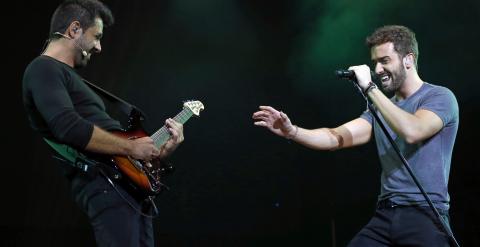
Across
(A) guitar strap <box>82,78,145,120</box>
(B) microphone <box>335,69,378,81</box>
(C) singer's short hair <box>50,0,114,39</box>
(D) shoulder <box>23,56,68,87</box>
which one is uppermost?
(B) microphone <box>335,69,378,81</box>

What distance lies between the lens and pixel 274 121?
2.84 metres

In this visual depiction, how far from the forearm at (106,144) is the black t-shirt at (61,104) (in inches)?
1.0

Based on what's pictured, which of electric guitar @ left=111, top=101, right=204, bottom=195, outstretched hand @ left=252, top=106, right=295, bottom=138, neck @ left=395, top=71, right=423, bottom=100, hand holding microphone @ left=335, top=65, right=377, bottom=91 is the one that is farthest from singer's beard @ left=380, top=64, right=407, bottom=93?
electric guitar @ left=111, top=101, right=204, bottom=195

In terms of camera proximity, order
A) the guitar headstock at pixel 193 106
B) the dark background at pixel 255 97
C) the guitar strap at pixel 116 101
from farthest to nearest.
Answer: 1. the dark background at pixel 255 97
2. the guitar headstock at pixel 193 106
3. the guitar strap at pixel 116 101

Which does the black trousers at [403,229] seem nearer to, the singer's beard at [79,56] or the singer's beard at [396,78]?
the singer's beard at [396,78]

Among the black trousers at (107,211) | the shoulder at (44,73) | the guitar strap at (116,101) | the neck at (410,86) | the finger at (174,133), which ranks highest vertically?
the neck at (410,86)

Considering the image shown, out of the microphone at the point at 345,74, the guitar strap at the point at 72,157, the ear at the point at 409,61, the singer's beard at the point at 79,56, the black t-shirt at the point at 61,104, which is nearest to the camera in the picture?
the black t-shirt at the point at 61,104

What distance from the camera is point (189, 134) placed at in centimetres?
544

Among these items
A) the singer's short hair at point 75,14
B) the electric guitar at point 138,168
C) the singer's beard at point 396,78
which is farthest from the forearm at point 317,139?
the singer's short hair at point 75,14

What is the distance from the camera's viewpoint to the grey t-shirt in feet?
8.11

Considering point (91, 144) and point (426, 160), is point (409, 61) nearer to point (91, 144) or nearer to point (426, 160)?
point (426, 160)

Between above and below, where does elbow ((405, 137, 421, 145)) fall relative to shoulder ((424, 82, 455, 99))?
below

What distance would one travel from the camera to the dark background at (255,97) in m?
4.78

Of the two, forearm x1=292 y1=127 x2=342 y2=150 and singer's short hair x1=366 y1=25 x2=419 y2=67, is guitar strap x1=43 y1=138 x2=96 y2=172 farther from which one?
singer's short hair x1=366 y1=25 x2=419 y2=67
